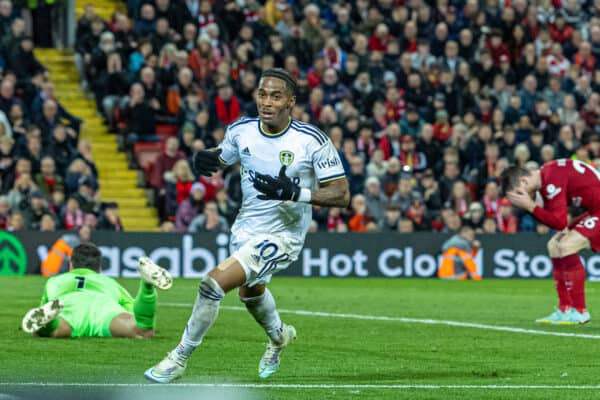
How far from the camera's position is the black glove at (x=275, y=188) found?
378 inches

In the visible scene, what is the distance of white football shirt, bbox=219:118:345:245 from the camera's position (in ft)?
33.4

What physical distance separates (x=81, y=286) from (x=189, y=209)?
13.2 meters

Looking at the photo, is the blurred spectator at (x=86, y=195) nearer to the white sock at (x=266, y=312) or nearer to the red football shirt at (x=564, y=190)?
the red football shirt at (x=564, y=190)

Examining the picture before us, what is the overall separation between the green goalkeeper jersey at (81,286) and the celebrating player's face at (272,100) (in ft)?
11.1

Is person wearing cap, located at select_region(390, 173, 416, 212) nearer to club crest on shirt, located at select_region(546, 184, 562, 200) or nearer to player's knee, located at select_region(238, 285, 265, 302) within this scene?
club crest on shirt, located at select_region(546, 184, 562, 200)

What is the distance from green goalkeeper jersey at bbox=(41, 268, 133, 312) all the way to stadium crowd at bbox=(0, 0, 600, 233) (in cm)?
1180

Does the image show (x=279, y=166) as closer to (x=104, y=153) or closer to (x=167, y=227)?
(x=167, y=227)

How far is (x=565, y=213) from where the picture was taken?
586 inches

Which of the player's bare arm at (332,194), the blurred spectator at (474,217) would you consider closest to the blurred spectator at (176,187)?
the blurred spectator at (474,217)

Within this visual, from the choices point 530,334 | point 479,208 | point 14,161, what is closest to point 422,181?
point 479,208

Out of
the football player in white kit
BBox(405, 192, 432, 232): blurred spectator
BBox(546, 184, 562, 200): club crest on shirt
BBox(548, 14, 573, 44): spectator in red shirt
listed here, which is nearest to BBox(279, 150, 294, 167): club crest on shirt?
the football player in white kit

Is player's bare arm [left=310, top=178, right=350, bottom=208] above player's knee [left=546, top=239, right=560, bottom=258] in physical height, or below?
above

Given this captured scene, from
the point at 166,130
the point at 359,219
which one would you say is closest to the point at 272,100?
the point at 359,219

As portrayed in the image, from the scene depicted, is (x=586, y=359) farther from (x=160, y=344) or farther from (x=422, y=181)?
(x=422, y=181)
